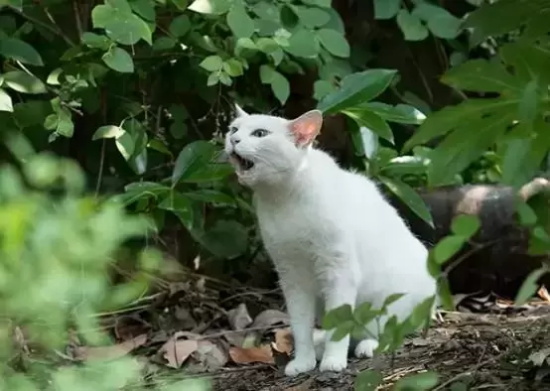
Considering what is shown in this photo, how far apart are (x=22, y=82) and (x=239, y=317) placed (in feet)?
2.98

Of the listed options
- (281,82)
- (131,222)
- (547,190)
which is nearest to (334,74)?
(281,82)

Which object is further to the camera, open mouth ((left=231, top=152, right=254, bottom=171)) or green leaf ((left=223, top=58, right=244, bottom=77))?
green leaf ((left=223, top=58, right=244, bottom=77))

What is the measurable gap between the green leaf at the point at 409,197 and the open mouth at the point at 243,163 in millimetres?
633

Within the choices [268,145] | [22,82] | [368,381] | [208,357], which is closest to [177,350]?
[208,357]

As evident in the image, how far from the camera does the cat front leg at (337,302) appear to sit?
2273 millimetres

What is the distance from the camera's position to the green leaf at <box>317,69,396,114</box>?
103 inches

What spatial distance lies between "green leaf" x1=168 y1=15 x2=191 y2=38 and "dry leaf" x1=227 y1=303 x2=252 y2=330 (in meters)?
0.83

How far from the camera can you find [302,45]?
2.73m

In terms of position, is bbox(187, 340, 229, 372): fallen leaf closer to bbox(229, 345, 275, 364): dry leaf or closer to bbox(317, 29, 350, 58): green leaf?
bbox(229, 345, 275, 364): dry leaf

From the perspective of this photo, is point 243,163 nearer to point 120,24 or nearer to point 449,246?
point 120,24

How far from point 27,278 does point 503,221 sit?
235 cm

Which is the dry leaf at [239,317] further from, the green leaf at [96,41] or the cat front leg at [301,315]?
the green leaf at [96,41]

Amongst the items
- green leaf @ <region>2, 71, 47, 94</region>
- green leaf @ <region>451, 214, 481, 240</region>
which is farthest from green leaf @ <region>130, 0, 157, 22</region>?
green leaf @ <region>451, 214, 481, 240</region>

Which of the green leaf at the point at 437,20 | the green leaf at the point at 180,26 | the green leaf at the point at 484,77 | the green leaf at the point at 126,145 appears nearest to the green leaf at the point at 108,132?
the green leaf at the point at 126,145
